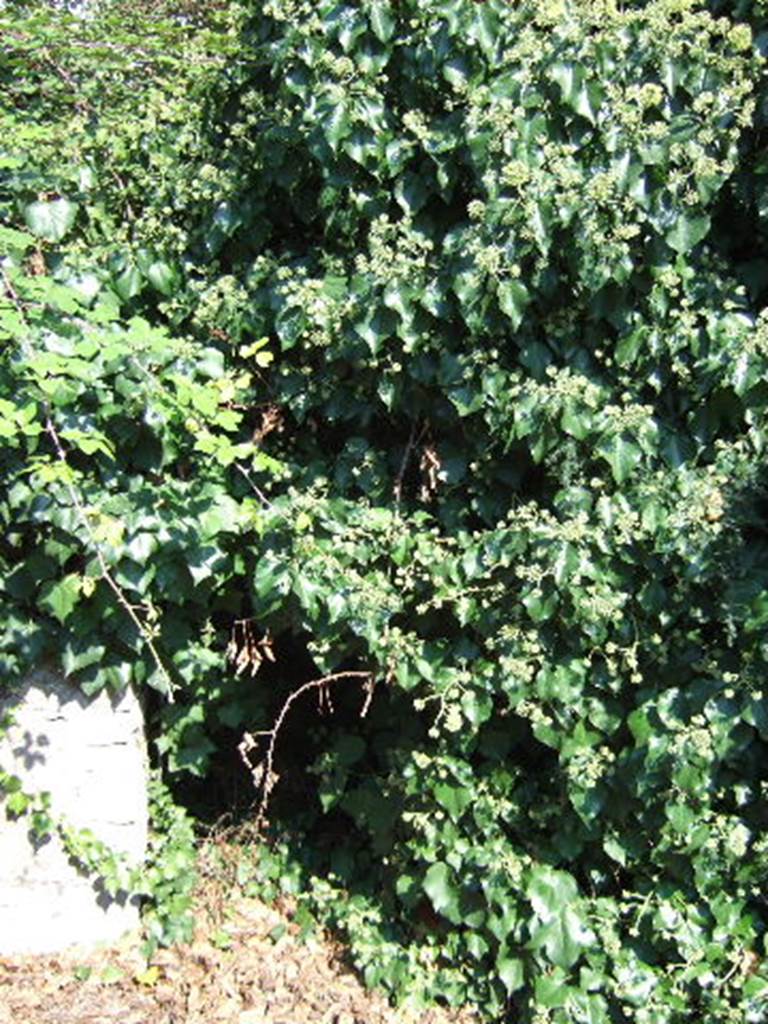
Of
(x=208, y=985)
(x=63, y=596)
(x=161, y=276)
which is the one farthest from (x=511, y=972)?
(x=161, y=276)

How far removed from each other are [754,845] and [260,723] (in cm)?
166

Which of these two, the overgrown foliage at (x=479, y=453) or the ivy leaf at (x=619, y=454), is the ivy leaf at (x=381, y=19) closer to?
the overgrown foliage at (x=479, y=453)

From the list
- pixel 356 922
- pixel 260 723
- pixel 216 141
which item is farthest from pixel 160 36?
pixel 356 922

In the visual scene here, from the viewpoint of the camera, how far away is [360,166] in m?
3.20

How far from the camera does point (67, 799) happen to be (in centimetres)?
348

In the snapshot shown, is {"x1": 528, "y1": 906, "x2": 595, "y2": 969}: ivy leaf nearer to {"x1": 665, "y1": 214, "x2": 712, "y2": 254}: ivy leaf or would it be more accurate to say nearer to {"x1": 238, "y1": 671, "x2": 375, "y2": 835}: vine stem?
{"x1": 238, "y1": 671, "x2": 375, "y2": 835}: vine stem

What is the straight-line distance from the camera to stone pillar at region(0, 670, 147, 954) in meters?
3.41

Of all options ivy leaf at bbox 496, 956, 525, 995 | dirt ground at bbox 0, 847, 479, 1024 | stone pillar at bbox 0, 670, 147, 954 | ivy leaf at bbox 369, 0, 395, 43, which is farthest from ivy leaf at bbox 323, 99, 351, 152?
dirt ground at bbox 0, 847, 479, 1024

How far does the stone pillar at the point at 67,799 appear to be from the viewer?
3412 millimetres

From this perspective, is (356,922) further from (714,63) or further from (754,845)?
(714,63)

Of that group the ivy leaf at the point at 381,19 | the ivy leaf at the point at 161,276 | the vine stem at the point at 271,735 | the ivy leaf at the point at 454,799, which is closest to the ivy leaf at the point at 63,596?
the vine stem at the point at 271,735

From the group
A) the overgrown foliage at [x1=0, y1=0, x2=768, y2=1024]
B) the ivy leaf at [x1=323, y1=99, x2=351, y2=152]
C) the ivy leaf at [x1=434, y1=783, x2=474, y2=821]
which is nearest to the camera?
the overgrown foliage at [x1=0, y1=0, x2=768, y2=1024]

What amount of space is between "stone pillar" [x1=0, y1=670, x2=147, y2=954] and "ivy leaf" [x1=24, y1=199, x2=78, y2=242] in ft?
4.33

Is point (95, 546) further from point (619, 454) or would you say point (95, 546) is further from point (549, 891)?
point (549, 891)
